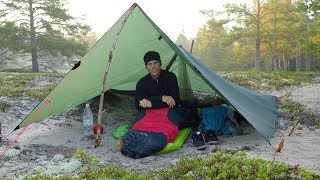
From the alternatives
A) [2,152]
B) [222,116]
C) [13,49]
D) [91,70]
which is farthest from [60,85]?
[13,49]

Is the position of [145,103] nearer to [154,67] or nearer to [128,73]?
[154,67]

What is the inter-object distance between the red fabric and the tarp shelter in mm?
1021

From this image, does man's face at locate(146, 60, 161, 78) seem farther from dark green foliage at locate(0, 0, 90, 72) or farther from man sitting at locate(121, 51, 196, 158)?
dark green foliage at locate(0, 0, 90, 72)

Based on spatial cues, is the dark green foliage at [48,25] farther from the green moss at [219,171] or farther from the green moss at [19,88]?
the green moss at [219,171]

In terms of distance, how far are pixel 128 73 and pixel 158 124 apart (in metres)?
2.72

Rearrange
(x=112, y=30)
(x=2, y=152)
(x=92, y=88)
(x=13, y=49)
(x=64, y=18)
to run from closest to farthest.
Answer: (x=2, y=152) < (x=112, y=30) < (x=92, y=88) < (x=13, y=49) < (x=64, y=18)

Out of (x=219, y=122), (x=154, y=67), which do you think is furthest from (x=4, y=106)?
(x=219, y=122)

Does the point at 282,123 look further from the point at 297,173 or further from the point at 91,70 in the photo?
the point at 91,70

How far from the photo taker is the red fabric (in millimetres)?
5754

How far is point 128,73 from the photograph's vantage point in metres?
8.23

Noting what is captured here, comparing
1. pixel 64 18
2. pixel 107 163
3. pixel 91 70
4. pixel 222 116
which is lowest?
pixel 107 163

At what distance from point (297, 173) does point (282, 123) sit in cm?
354

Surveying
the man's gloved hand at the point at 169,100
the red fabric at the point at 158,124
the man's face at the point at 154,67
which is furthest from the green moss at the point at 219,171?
the man's face at the point at 154,67

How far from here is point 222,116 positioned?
6527 millimetres
